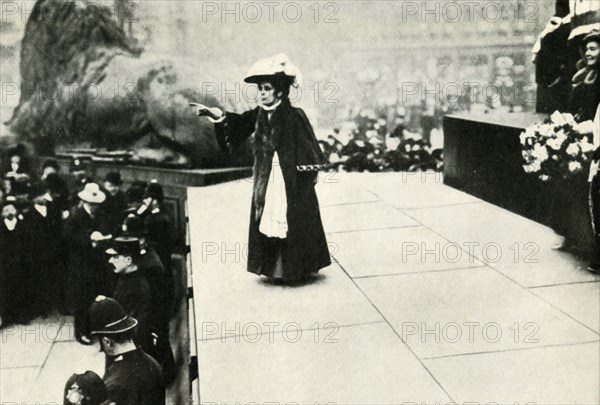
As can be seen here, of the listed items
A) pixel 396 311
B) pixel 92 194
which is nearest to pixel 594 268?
pixel 396 311

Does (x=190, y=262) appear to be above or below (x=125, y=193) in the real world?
below

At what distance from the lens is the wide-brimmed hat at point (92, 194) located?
3534 mm

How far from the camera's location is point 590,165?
3.38 m

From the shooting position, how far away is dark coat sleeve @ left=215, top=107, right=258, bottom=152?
3207 mm

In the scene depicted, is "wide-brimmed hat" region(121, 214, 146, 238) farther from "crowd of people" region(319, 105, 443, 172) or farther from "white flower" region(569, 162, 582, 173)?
"white flower" region(569, 162, 582, 173)

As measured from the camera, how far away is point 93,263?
3.51m

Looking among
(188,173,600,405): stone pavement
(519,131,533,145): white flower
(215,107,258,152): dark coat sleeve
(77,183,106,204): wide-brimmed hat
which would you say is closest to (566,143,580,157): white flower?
(519,131,533,145): white flower

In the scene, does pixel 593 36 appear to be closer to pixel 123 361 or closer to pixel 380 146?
pixel 380 146

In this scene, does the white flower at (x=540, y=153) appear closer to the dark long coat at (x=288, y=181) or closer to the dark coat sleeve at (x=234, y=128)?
the dark long coat at (x=288, y=181)

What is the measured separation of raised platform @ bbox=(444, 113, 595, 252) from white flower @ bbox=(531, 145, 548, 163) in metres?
0.18

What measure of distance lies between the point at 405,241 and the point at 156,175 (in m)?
1.33

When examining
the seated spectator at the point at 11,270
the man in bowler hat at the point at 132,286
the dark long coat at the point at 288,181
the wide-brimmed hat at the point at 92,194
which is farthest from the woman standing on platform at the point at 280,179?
the seated spectator at the point at 11,270

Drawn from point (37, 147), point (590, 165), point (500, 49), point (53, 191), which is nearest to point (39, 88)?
point (37, 147)

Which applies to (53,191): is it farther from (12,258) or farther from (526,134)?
(526,134)
